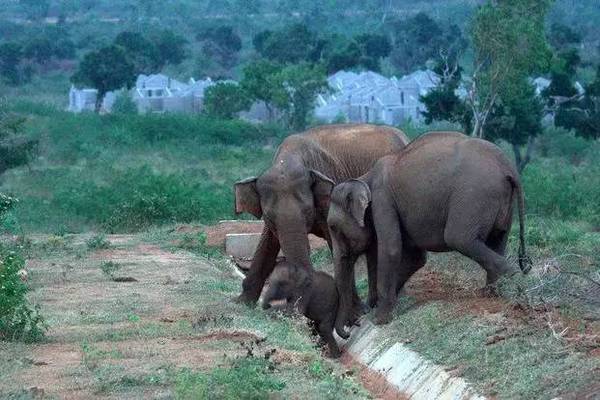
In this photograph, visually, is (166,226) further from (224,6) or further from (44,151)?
(224,6)

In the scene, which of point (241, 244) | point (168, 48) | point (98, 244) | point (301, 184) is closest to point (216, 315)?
point (301, 184)

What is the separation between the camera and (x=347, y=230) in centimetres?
1446

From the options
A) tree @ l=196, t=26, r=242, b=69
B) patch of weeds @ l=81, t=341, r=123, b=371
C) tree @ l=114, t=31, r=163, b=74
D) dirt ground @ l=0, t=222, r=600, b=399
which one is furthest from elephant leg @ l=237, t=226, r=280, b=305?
tree @ l=196, t=26, r=242, b=69

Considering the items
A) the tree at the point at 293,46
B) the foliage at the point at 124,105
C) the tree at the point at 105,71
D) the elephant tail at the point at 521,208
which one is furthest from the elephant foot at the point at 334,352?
the tree at the point at 293,46

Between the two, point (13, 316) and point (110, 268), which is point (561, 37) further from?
point (13, 316)

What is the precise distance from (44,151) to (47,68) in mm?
35767

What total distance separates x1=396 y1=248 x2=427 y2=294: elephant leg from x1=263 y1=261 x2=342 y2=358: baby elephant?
2.16 ft

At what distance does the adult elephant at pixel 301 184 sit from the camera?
A: 48.1 feet

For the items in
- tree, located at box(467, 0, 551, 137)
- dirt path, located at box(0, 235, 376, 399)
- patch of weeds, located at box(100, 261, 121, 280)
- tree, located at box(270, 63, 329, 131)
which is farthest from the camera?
tree, located at box(270, 63, 329, 131)

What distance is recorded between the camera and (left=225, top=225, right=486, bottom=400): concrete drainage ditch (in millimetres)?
11031

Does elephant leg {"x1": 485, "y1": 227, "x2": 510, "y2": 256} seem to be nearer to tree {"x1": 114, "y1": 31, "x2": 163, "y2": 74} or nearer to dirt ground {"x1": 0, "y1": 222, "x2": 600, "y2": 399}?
dirt ground {"x1": 0, "y1": 222, "x2": 600, "y2": 399}

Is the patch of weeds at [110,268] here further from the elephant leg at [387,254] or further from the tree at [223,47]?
the tree at [223,47]

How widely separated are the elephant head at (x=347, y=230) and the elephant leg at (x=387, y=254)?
6.9 inches

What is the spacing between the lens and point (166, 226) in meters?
26.8
